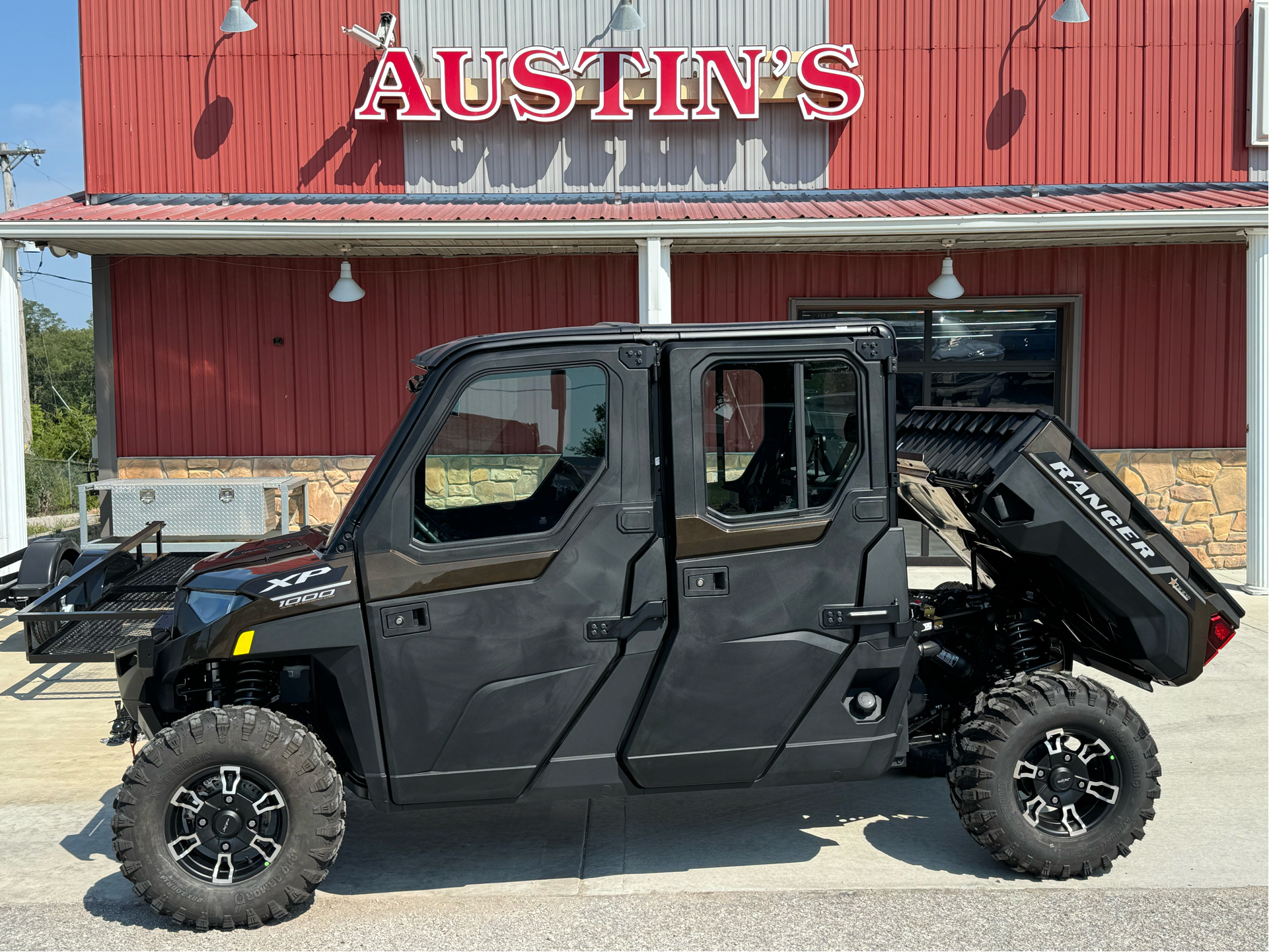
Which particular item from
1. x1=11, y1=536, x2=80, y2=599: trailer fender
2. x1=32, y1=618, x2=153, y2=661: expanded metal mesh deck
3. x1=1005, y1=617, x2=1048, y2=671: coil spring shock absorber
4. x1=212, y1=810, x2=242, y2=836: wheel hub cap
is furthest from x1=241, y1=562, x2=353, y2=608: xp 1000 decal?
x1=11, y1=536, x2=80, y2=599: trailer fender

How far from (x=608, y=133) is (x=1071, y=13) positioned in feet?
15.8

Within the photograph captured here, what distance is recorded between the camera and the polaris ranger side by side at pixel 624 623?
4016 mm

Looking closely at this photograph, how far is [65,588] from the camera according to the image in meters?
6.57

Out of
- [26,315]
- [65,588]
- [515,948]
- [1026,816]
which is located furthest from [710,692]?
[26,315]

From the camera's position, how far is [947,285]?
1097 cm

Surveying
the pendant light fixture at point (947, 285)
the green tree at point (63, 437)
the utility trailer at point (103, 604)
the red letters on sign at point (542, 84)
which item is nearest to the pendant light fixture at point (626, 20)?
the red letters on sign at point (542, 84)

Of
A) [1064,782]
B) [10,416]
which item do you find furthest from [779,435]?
[10,416]

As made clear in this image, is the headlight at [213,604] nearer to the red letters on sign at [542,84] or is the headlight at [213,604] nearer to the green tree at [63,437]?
the red letters on sign at [542,84]

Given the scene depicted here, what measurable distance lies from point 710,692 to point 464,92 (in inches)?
347

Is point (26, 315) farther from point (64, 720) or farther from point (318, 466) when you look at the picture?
point (64, 720)

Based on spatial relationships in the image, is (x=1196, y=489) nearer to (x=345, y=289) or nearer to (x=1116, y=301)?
(x=1116, y=301)

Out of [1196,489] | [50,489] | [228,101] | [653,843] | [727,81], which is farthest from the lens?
[50,489]

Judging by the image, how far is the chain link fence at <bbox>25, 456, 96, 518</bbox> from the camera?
74.9 ft

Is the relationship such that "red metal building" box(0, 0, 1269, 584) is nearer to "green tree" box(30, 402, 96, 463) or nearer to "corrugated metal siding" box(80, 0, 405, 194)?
"corrugated metal siding" box(80, 0, 405, 194)
